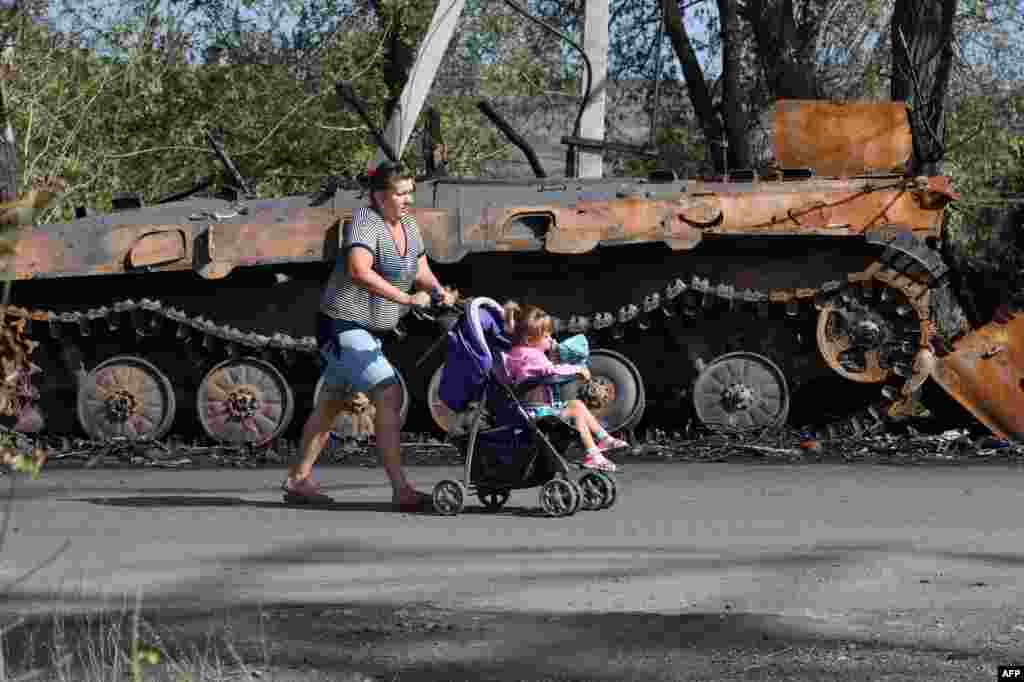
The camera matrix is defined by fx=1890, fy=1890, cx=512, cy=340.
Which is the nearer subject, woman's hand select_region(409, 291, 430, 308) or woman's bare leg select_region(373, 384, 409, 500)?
woman's hand select_region(409, 291, 430, 308)

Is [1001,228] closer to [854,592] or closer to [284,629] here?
[854,592]

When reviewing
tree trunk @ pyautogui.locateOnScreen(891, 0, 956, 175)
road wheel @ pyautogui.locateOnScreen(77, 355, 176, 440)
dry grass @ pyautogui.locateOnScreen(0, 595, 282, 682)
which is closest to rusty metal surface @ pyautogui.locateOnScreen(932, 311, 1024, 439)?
tree trunk @ pyautogui.locateOnScreen(891, 0, 956, 175)

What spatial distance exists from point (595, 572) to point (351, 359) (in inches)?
103

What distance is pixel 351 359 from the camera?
393 inches

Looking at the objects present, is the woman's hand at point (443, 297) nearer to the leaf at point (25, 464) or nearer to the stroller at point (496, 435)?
the stroller at point (496, 435)

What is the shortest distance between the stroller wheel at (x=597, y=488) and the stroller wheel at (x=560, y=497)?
0.59 feet

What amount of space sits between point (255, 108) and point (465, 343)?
15039mm

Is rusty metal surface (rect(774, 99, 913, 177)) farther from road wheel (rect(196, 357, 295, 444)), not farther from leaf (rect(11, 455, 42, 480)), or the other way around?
leaf (rect(11, 455, 42, 480))

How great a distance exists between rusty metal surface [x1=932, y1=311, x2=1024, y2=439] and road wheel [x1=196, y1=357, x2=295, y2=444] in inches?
195

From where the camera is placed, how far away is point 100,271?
47.1 ft

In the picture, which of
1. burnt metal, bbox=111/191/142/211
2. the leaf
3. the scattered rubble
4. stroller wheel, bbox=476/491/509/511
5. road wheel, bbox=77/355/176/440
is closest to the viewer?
the leaf

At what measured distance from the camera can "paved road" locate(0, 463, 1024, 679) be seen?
6.06m

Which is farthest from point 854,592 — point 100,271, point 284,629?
point 100,271

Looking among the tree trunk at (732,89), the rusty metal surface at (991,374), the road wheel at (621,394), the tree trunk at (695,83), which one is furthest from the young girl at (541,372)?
the tree trunk at (695,83)
